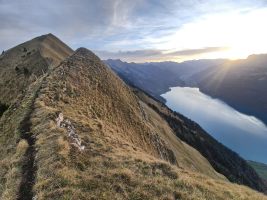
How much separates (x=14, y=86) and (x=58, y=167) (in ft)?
150

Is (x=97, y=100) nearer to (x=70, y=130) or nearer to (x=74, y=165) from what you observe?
(x=70, y=130)

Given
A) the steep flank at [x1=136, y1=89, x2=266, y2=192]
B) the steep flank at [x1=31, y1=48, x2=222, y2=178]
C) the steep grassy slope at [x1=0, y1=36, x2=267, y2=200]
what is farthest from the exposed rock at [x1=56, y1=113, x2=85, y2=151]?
the steep flank at [x1=136, y1=89, x2=266, y2=192]

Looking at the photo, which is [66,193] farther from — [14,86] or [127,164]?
[14,86]

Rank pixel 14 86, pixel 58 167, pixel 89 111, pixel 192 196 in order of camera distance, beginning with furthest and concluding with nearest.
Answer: pixel 14 86 → pixel 89 111 → pixel 58 167 → pixel 192 196

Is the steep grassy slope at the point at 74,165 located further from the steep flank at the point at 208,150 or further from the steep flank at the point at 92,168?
the steep flank at the point at 208,150

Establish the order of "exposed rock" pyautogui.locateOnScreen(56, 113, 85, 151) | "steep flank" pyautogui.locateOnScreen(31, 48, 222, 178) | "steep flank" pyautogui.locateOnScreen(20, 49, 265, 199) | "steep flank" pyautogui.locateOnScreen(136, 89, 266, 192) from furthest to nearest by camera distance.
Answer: "steep flank" pyautogui.locateOnScreen(136, 89, 266, 192) → "steep flank" pyautogui.locateOnScreen(31, 48, 222, 178) → "exposed rock" pyautogui.locateOnScreen(56, 113, 85, 151) → "steep flank" pyautogui.locateOnScreen(20, 49, 265, 199)

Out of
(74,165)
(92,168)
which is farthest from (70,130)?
(92,168)

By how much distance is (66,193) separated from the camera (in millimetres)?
16188

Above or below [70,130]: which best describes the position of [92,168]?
below

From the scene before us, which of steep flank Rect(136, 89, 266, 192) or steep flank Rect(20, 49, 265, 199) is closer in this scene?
steep flank Rect(20, 49, 265, 199)

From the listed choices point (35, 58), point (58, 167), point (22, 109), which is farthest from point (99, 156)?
point (35, 58)

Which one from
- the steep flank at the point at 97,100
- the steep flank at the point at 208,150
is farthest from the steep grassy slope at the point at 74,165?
the steep flank at the point at 208,150

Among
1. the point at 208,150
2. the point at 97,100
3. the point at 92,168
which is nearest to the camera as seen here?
the point at 92,168

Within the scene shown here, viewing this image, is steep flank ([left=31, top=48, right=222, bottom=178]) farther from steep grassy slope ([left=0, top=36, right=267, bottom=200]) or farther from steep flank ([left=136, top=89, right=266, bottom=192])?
steep flank ([left=136, top=89, right=266, bottom=192])
